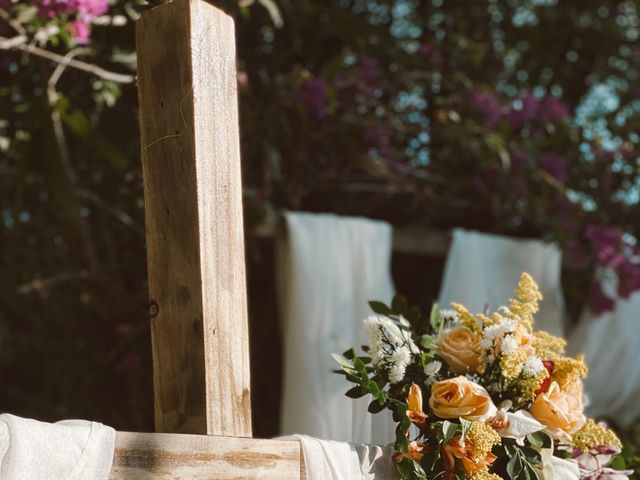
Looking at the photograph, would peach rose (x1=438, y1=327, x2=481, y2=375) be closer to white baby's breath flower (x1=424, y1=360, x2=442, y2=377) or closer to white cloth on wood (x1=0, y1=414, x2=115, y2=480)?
white baby's breath flower (x1=424, y1=360, x2=442, y2=377)

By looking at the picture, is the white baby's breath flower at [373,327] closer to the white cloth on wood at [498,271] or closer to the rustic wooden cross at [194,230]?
the rustic wooden cross at [194,230]

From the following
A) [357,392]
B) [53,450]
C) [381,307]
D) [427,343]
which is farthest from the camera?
[381,307]

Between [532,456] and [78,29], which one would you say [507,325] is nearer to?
[532,456]

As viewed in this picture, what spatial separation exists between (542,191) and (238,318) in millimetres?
2510

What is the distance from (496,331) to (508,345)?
0.05m

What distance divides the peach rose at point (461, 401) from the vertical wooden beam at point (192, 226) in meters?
0.34

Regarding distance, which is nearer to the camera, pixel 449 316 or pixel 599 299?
pixel 449 316

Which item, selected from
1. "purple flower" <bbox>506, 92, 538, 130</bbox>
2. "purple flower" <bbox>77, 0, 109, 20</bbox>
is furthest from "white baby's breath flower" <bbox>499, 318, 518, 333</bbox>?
"purple flower" <bbox>506, 92, 538, 130</bbox>

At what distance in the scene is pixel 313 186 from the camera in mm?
3906

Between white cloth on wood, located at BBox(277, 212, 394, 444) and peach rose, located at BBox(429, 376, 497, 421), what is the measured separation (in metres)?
1.68

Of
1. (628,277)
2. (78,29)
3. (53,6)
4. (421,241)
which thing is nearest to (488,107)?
(421,241)

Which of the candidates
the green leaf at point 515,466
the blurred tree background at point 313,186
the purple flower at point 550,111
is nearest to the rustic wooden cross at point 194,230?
the green leaf at point 515,466

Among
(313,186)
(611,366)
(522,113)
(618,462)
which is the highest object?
(522,113)

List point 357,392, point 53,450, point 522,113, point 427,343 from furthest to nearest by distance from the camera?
point 522,113
point 427,343
point 357,392
point 53,450
